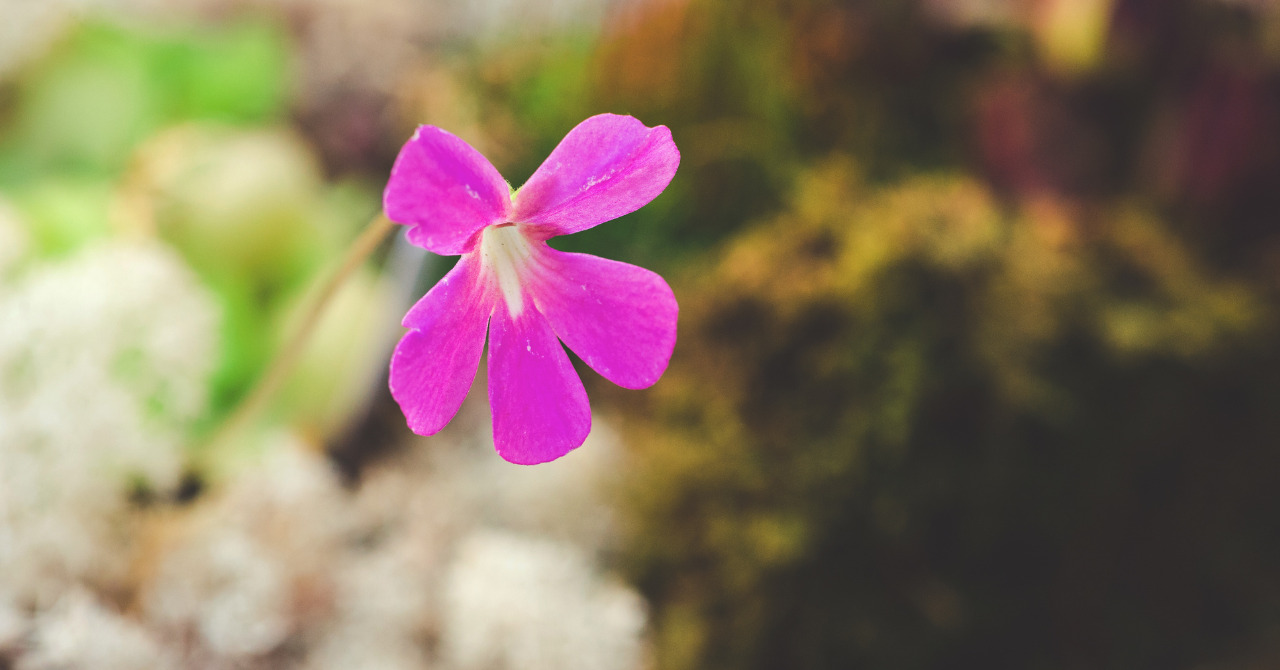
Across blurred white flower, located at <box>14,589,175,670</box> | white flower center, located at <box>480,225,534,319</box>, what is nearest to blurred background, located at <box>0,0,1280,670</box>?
blurred white flower, located at <box>14,589,175,670</box>

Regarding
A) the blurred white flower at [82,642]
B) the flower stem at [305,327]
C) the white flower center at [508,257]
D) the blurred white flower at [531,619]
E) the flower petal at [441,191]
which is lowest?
the blurred white flower at [82,642]

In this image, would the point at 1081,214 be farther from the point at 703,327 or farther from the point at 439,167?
the point at 439,167

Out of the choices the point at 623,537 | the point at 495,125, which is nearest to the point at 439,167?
the point at 623,537

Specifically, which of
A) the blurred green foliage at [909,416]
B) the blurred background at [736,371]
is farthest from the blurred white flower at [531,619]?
the blurred green foliage at [909,416]

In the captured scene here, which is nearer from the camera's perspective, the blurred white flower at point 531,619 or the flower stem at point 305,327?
the flower stem at point 305,327

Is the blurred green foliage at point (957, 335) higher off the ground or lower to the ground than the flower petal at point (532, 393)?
higher

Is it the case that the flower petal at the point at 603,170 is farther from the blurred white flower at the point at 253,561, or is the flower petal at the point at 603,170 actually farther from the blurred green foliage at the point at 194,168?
the blurred green foliage at the point at 194,168

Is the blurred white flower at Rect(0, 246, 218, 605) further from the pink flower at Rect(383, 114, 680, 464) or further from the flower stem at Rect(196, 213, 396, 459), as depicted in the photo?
the pink flower at Rect(383, 114, 680, 464)

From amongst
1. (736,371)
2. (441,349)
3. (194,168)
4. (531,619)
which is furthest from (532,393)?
(194,168)
